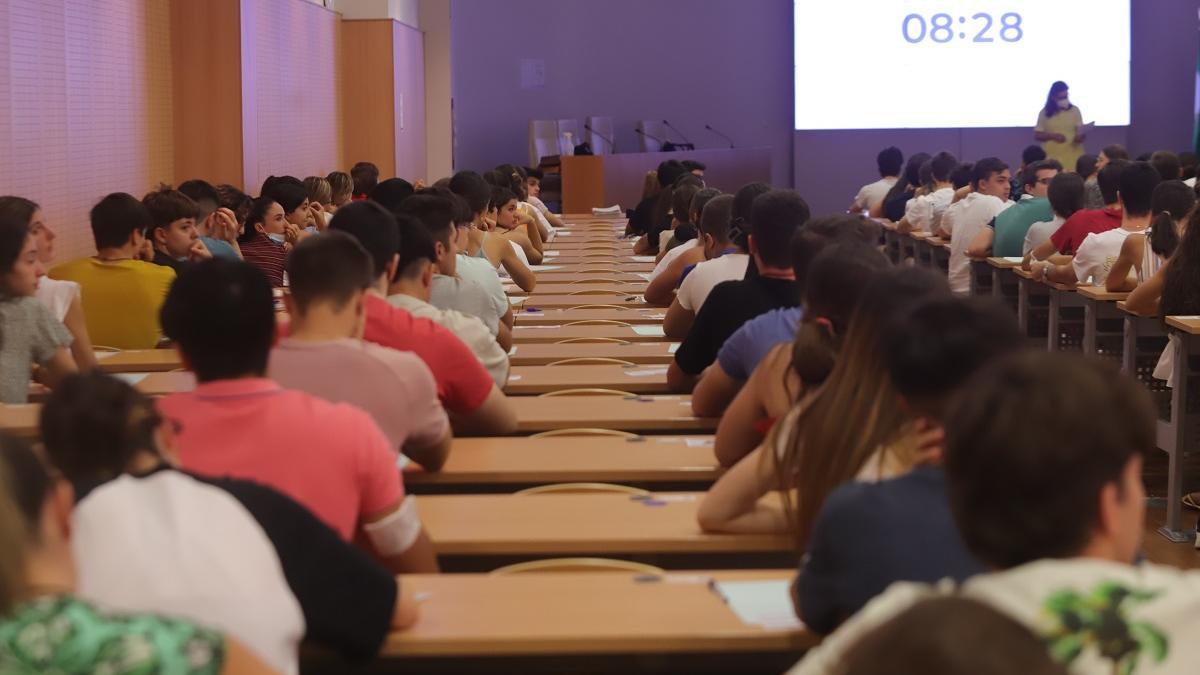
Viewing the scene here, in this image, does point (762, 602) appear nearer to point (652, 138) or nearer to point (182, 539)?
point (182, 539)

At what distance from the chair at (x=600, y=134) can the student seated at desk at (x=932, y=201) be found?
5705 mm

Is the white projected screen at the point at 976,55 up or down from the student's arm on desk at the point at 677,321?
up

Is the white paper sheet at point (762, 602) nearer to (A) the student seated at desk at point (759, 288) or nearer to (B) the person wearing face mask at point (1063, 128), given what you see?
(A) the student seated at desk at point (759, 288)

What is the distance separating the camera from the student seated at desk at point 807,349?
9.48ft

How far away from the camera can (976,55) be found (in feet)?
55.5

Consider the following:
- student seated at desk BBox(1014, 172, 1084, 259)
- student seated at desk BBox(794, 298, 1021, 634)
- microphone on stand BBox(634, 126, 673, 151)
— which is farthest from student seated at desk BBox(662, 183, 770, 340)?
microphone on stand BBox(634, 126, 673, 151)

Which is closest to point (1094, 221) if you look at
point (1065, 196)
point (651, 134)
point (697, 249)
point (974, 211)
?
point (1065, 196)

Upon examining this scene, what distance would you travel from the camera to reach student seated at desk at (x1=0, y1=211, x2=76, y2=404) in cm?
430

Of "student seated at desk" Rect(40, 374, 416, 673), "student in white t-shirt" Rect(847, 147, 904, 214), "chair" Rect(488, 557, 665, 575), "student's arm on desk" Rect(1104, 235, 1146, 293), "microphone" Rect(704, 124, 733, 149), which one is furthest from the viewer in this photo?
"microphone" Rect(704, 124, 733, 149)

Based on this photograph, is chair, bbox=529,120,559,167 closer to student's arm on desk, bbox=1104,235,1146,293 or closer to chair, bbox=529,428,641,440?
student's arm on desk, bbox=1104,235,1146,293

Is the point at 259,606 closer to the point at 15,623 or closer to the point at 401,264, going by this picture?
the point at 15,623

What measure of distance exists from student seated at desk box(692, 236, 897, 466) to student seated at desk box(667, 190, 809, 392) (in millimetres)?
508

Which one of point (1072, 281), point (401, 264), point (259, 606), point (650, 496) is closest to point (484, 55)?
point (1072, 281)

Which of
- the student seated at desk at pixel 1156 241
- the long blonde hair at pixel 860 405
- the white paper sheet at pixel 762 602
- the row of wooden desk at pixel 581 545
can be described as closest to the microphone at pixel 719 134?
the student seated at desk at pixel 1156 241
